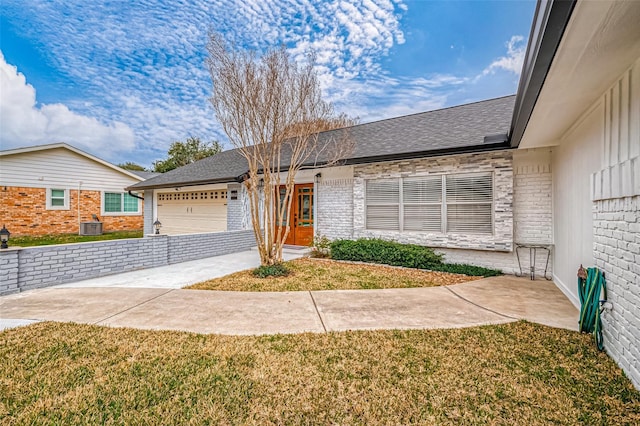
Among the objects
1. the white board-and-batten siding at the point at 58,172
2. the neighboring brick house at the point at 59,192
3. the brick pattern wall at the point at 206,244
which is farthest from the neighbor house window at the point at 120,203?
the brick pattern wall at the point at 206,244

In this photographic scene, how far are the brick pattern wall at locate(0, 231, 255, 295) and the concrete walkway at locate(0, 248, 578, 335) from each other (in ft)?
0.85

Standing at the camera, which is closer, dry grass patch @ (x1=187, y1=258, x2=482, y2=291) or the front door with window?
dry grass patch @ (x1=187, y1=258, x2=482, y2=291)

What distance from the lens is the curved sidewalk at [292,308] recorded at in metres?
3.82

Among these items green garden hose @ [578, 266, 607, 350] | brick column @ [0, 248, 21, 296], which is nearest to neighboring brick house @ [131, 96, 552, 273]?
green garden hose @ [578, 266, 607, 350]

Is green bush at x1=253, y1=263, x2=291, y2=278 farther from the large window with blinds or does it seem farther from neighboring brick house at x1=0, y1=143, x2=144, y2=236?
neighboring brick house at x1=0, y1=143, x2=144, y2=236

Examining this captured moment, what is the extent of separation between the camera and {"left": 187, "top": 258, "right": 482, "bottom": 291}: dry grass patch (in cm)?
561

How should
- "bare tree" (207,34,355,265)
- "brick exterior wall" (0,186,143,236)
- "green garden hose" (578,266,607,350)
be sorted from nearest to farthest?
"green garden hose" (578,266,607,350) → "bare tree" (207,34,355,265) → "brick exterior wall" (0,186,143,236)

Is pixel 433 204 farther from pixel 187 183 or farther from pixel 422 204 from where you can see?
pixel 187 183

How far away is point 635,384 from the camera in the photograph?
2.42m

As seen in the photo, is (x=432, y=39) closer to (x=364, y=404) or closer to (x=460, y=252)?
(x=460, y=252)

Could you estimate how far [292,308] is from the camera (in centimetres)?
441

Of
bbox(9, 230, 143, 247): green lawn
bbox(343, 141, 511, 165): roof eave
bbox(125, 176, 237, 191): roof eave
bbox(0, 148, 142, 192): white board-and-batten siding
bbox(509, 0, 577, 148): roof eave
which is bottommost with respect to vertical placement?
bbox(9, 230, 143, 247): green lawn

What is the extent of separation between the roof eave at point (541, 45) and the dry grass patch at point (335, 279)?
3732 millimetres

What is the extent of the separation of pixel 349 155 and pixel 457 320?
5926mm
